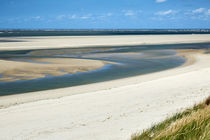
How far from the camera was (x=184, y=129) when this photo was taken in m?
4.18

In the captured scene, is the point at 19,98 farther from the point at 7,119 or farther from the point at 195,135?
the point at 195,135

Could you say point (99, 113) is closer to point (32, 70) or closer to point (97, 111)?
point (97, 111)

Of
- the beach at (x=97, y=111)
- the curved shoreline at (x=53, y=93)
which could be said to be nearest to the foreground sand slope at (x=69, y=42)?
the curved shoreline at (x=53, y=93)

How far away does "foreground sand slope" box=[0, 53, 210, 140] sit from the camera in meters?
6.88

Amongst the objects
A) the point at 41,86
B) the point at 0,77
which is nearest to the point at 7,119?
the point at 41,86

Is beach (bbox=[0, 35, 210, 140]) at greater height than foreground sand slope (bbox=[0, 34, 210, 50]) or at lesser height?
lesser

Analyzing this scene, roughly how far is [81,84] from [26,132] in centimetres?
954

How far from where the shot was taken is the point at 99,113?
8969mm

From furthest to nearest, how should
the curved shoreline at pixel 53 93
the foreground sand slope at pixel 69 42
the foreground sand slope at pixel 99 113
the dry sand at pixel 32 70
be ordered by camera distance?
the foreground sand slope at pixel 69 42 → the dry sand at pixel 32 70 → the curved shoreline at pixel 53 93 → the foreground sand slope at pixel 99 113

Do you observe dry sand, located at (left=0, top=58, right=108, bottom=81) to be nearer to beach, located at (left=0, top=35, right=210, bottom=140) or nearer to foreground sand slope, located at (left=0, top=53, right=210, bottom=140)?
beach, located at (left=0, top=35, right=210, bottom=140)

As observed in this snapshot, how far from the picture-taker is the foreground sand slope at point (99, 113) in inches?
271

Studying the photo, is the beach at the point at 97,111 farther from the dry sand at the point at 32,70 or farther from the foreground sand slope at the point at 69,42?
the foreground sand slope at the point at 69,42

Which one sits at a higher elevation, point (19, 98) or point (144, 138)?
point (144, 138)

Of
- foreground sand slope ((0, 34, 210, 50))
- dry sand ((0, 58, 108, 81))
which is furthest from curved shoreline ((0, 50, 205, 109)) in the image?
foreground sand slope ((0, 34, 210, 50))
